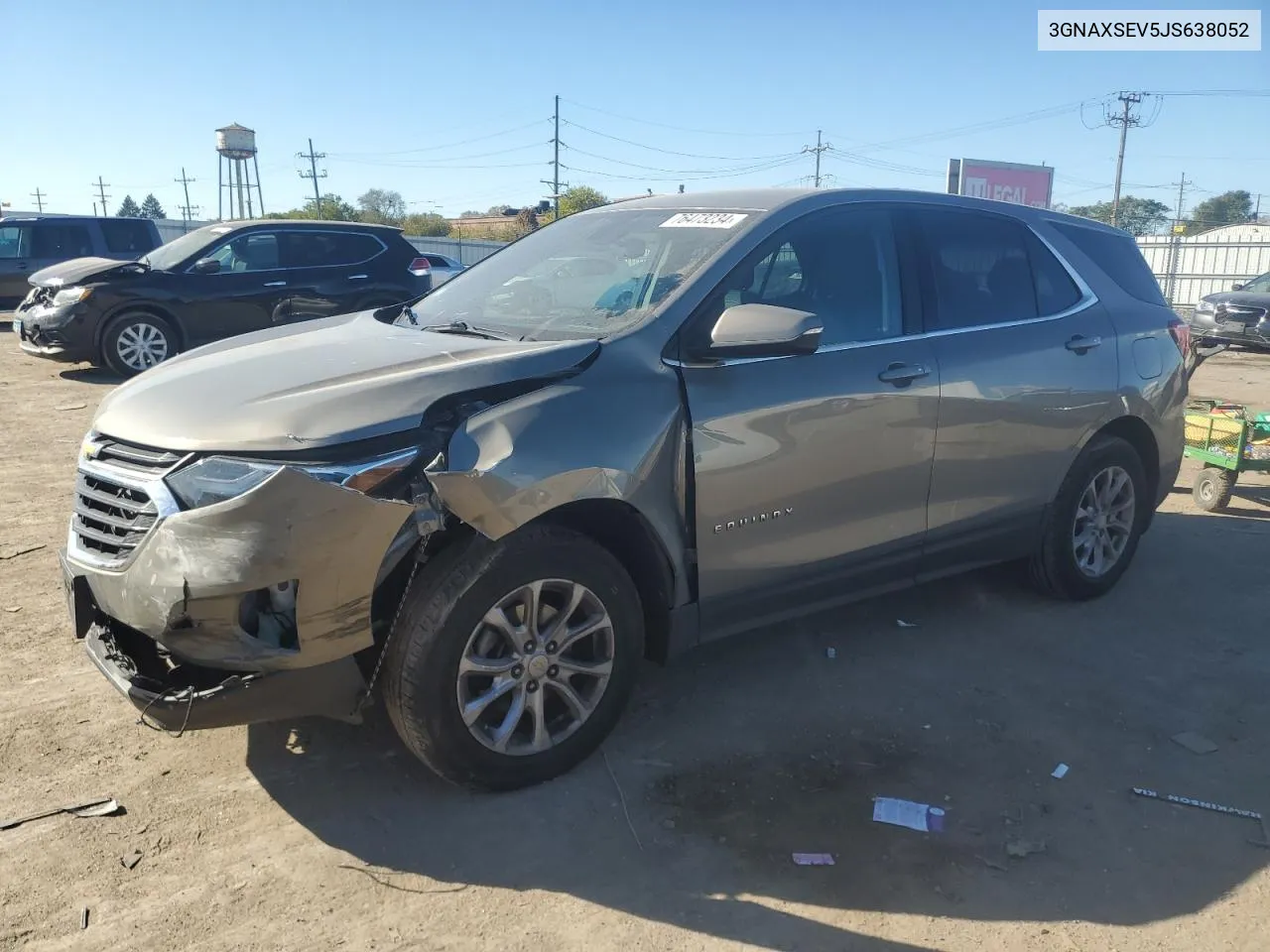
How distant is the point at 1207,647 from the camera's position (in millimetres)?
4535

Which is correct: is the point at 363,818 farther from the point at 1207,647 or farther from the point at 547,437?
the point at 1207,647

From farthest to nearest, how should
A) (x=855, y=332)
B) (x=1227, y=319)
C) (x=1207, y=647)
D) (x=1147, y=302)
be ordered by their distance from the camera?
(x=1227, y=319)
(x=1147, y=302)
(x=1207, y=647)
(x=855, y=332)

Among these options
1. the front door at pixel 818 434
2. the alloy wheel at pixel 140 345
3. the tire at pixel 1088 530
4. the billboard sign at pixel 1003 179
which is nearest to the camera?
the front door at pixel 818 434

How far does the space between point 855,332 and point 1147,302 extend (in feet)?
7.22

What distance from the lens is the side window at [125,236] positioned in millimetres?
15500

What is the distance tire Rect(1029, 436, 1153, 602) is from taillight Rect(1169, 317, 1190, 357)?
2.18 feet

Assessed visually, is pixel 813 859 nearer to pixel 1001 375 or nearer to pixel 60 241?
pixel 1001 375

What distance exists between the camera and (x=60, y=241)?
1561 centimetres

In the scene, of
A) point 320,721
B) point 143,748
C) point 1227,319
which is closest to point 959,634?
point 320,721

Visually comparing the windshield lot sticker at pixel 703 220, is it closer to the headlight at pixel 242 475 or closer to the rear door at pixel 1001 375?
the rear door at pixel 1001 375

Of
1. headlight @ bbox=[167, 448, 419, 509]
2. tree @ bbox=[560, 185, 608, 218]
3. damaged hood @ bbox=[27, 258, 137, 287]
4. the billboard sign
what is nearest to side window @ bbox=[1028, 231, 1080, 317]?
headlight @ bbox=[167, 448, 419, 509]

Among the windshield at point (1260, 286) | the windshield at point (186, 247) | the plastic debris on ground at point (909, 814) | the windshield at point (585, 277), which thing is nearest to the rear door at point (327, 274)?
the windshield at point (186, 247)

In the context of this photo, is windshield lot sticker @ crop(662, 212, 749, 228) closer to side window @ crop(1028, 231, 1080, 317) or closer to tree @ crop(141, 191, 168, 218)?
side window @ crop(1028, 231, 1080, 317)

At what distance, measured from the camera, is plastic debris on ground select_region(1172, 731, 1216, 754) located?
3.63 meters
